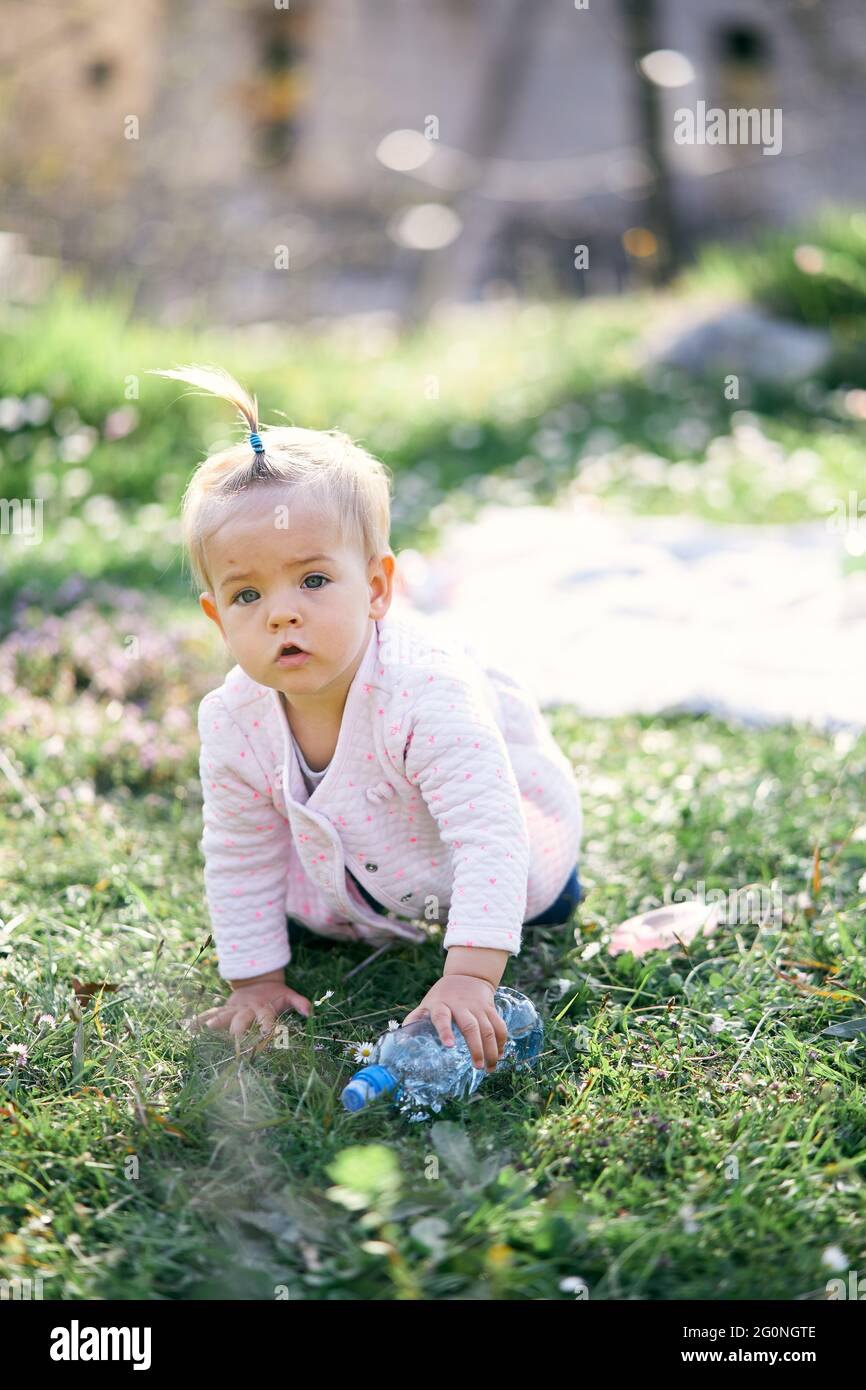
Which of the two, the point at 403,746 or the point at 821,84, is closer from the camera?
the point at 403,746

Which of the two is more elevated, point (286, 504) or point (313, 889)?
point (286, 504)

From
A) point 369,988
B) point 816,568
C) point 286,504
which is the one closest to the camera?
point 286,504

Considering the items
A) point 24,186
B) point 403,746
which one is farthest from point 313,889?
point 24,186

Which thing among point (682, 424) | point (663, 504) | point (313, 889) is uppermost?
point (682, 424)

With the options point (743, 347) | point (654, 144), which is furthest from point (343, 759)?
point (654, 144)

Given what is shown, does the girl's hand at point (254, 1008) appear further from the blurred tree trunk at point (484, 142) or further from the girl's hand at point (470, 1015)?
the blurred tree trunk at point (484, 142)

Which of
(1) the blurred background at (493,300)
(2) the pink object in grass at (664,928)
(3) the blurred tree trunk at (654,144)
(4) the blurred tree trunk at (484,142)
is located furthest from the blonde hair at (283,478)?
(3) the blurred tree trunk at (654,144)

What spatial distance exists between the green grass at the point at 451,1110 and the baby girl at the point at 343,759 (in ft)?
0.44

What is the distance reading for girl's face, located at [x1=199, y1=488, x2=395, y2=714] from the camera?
2.08 meters

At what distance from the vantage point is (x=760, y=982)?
2439 mm

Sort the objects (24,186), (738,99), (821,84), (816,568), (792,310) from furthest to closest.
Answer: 1. (738,99)
2. (821,84)
3. (24,186)
4. (792,310)
5. (816,568)

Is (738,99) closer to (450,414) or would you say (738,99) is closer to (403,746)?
(450,414)

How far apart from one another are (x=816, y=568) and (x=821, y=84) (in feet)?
41.0

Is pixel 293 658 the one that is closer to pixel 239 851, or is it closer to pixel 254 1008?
pixel 239 851
